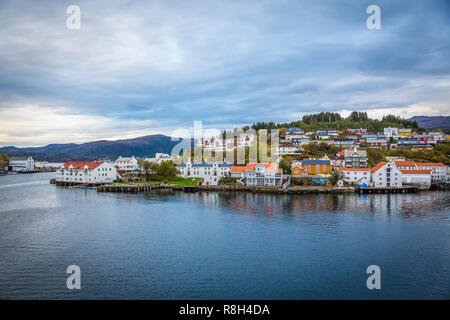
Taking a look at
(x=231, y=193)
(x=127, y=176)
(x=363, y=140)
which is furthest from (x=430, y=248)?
(x=363, y=140)

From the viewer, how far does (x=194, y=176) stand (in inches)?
1561

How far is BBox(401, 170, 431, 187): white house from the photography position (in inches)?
1300

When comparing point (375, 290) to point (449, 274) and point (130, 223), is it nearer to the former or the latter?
point (449, 274)

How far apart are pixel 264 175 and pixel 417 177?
680 inches

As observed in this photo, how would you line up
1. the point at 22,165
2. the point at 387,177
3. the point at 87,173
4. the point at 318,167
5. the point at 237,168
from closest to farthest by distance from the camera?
the point at 387,177 → the point at 318,167 → the point at 237,168 → the point at 87,173 → the point at 22,165

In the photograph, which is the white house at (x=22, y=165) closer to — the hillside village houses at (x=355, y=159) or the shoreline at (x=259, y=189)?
the shoreline at (x=259, y=189)

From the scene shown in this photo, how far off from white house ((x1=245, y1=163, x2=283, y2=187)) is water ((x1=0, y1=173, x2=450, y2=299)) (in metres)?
11.3

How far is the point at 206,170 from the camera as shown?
3850 centimetres

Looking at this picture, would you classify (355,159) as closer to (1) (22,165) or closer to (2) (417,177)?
(2) (417,177)

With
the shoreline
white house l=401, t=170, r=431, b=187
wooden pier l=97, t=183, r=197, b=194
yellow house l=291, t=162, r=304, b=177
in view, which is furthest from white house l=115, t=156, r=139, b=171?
white house l=401, t=170, r=431, b=187

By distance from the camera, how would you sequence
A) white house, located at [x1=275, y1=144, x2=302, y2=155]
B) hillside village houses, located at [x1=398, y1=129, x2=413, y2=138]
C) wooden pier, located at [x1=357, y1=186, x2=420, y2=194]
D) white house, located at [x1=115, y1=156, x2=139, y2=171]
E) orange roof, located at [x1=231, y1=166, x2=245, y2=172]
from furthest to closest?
hillside village houses, located at [x1=398, y1=129, x2=413, y2=138]
white house, located at [x1=115, y1=156, x2=139, y2=171]
white house, located at [x1=275, y1=144, x2=302, y2=155]
orange roof, located at [x1=231, y1=166, x2=245, y2=172]
wooden pier, located at [x1=357, y1=186, x2=420, y2=194]

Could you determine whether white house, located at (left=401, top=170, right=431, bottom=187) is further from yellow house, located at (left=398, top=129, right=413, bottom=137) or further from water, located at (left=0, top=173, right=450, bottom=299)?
yellow house, located at (left=398, top=129, right=413, bottom=137)

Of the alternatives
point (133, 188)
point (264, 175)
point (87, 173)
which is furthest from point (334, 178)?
point (87, 173)

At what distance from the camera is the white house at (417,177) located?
33031mm
